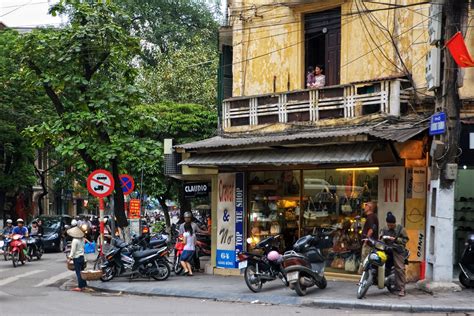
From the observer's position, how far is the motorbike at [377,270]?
38.9 feet

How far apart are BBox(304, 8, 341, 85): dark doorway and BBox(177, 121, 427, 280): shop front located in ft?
8.62

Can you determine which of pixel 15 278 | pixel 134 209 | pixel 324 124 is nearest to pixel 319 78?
pixel 324 124

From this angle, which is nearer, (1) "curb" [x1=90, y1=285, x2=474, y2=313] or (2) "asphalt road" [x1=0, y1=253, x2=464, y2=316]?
(1) "curb" [x1=90, y1=285, x2=474, y2=313]

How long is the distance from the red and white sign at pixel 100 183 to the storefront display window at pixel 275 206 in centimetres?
374

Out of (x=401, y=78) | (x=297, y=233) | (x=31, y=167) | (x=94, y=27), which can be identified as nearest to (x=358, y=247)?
(x=297, y=233)

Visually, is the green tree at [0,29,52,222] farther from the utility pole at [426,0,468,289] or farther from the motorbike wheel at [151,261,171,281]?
the utility pole at [426,0,468,289]

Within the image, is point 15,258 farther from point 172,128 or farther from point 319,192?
point 319,192

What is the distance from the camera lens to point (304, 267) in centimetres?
1265

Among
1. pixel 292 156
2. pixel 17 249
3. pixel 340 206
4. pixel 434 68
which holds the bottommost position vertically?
pixel 17 249

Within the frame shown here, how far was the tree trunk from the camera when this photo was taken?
18.8 metres

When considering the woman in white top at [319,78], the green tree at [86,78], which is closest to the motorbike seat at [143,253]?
the green tree at [86,78]

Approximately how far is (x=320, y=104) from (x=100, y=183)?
5.89 metres

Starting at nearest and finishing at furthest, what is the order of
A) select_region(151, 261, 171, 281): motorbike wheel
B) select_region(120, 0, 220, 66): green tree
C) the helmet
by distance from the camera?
1. the helmet
2. select_region(151, 261, 171, 281): motorbike wheel
3. select_region(120, 0, 220, 66): green tree

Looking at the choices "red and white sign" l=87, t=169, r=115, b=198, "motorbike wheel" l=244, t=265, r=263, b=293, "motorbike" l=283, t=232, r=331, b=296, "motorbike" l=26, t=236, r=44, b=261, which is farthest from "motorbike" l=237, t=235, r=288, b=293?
"motorbike" l=26, t=236, r=44, b=261
